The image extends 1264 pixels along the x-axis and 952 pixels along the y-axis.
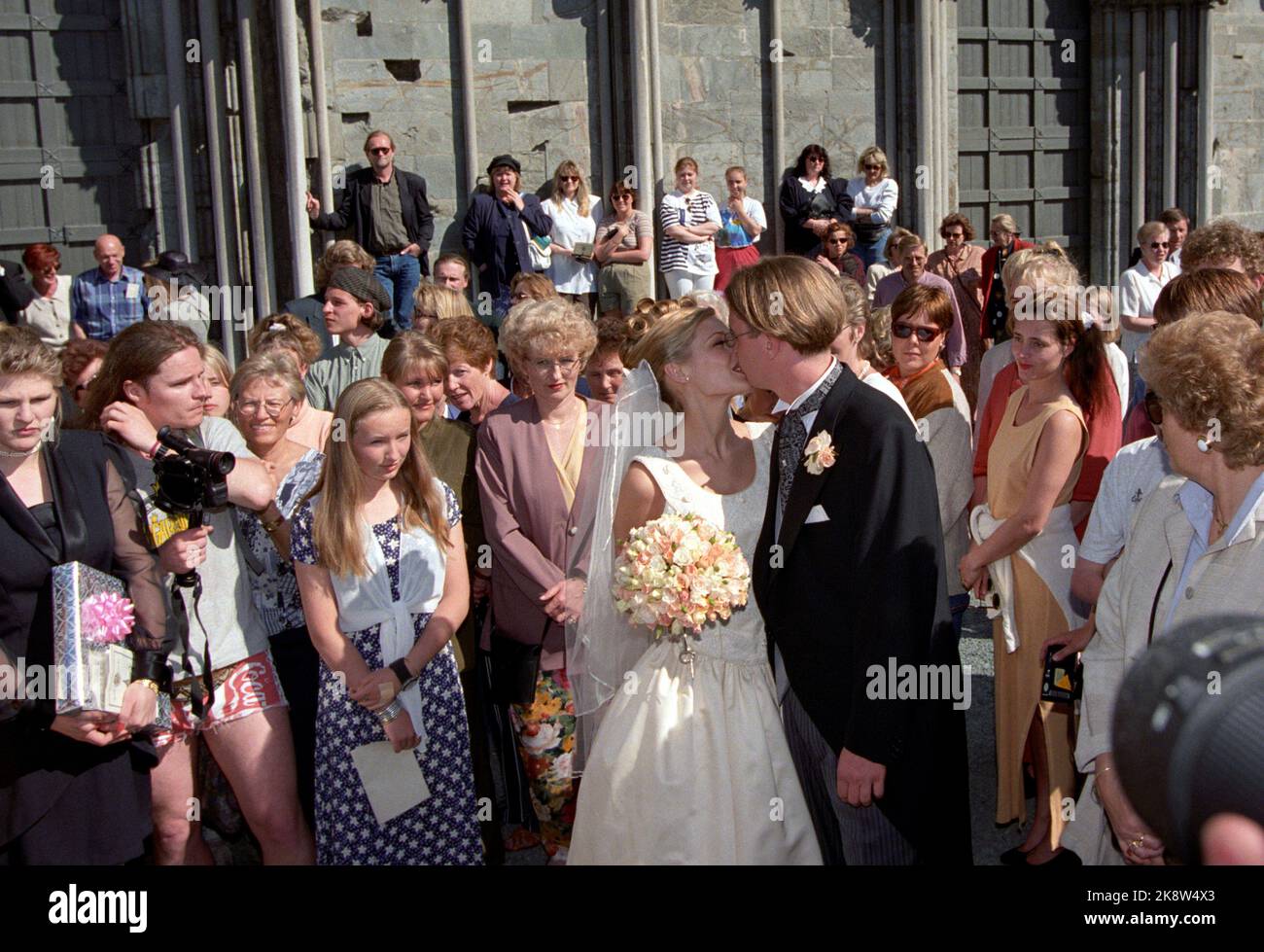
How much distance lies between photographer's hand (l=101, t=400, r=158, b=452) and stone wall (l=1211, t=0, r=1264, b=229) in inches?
609

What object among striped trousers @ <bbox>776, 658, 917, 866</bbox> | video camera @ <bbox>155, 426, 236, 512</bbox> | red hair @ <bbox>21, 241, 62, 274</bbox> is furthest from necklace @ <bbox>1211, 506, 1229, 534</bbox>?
red hair @ <bbox>21, 241, 62, 274</bbox>

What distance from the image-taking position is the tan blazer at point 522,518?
4.77 metres

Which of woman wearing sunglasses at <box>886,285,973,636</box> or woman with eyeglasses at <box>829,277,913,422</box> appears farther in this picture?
woman wearing sunglasses at <box>886,285,973,636</box>

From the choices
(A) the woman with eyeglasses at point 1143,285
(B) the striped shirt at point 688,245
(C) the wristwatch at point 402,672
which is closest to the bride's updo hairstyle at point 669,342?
(C) the wristwatch at point 402,672

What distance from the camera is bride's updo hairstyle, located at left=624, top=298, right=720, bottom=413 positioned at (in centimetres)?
397

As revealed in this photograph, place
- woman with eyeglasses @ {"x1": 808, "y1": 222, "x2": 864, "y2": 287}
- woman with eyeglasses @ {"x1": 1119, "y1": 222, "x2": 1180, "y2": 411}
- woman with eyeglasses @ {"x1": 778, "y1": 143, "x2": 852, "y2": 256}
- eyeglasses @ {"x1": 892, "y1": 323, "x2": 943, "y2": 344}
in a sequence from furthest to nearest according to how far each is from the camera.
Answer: woman with eyeglasses @ {"x1": 778, "y1": 143, "x2": 852, "y2": 256} → woman with eyeglasses @ {"x1": 808, "y1": 222, "x2": 864, "y2": 287} → woman with eyeglasses @ {"x1": 1119, "y1": 222, "x2": 1180, "y2": 411} → eyeglasses @ {"x1": 892, "y1": 323, "x2": 943, "y2": 344}

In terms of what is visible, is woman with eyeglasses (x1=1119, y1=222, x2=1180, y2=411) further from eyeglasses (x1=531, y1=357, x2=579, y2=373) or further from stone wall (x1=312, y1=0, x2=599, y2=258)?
eyeglasses (x1=531, y1=357, x2=579, y2=373)

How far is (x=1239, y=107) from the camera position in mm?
16531

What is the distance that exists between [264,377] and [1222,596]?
3.39 meters

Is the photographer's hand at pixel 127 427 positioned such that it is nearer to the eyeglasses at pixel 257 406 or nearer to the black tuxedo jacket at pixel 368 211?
the eyeglasses at pixel 257 406

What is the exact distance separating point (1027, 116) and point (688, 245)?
607cm

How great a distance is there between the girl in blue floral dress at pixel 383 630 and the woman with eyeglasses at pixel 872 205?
8921 mm
